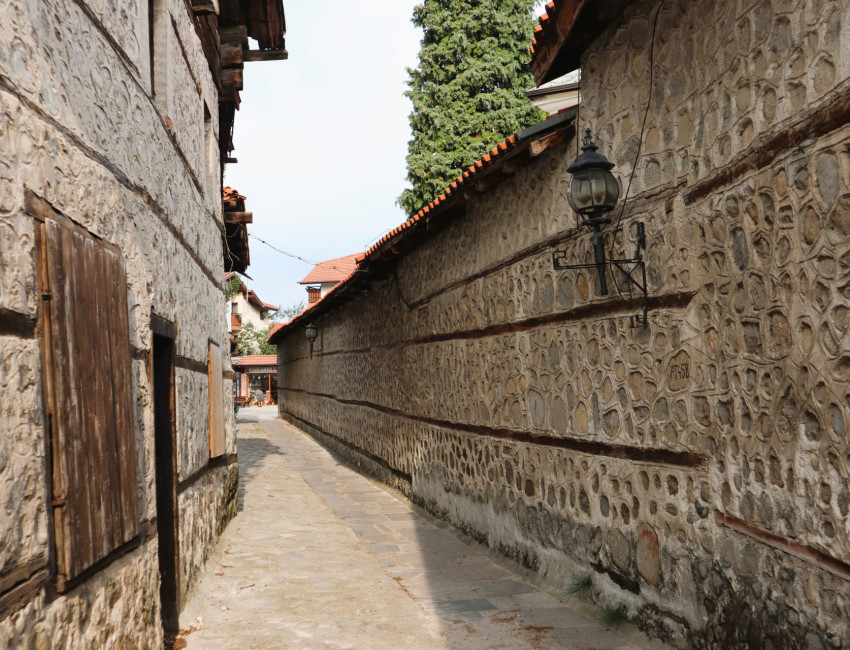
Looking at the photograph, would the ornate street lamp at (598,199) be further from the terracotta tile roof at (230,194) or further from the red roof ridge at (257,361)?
the red roof ridge at (257,361)

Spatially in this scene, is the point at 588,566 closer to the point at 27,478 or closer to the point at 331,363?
the point at 27,478

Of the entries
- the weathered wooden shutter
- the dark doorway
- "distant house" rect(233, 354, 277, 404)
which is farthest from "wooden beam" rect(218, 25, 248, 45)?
"distant house" rect(233, 354, 277, 404)

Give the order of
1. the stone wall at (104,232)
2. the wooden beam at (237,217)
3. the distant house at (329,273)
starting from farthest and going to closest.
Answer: the distant house at (329,273), the wooden beam at (237,217), the stone wall at (104,232)

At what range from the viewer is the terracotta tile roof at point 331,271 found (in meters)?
39.7

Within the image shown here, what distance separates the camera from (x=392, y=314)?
426 inches

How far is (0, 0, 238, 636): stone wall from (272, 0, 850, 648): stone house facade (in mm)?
2552

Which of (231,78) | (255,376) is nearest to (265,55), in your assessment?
(231,78)

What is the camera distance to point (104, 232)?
3248 mm

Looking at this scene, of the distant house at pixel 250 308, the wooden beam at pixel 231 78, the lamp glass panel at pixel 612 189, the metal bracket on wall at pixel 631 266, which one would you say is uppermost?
the distant house at pixel 250 308

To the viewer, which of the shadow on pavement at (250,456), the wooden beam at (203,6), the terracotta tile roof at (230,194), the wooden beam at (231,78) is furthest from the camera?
the shadow on pavement at (250,456)

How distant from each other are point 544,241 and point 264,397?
134ft

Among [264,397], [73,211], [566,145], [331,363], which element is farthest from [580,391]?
[264,397]

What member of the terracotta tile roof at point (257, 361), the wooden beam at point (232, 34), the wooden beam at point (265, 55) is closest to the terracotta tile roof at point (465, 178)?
the wooden beam at point (265, 55)

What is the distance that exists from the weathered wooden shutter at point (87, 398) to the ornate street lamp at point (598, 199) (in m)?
2.76
